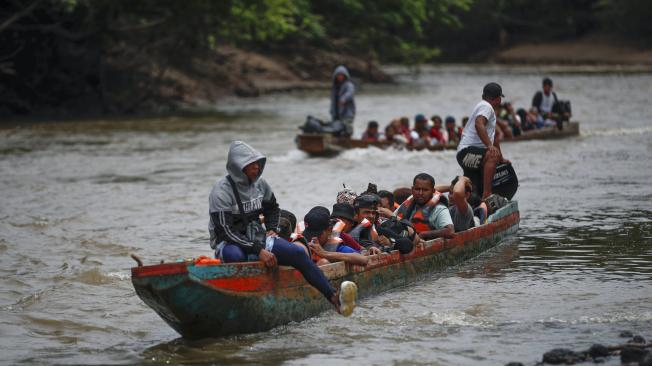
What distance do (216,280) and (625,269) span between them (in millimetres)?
5056

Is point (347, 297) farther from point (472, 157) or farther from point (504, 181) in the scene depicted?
point (504, 181)

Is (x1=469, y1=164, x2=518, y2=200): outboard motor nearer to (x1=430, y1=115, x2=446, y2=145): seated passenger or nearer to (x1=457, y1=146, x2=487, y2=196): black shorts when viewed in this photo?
(x1=457, y1=146, x2=487, y2=196): black shorts

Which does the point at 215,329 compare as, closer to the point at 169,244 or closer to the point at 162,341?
the point at 162,341

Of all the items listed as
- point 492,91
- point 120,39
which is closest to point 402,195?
point 492,91

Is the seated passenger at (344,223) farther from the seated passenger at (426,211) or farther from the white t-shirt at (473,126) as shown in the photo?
the white t-shirt at (473,126)

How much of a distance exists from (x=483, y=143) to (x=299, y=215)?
12.2ft

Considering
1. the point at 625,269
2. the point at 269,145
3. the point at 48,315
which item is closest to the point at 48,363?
the point at 48,315

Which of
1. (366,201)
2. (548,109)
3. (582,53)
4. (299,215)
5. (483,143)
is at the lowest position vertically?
(299,215)

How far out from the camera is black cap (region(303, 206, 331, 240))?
34.1ft

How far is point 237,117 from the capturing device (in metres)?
33.0

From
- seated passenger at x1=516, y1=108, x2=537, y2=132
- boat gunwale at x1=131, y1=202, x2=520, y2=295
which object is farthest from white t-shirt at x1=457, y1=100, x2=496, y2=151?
seated passenger at x1=516, y1=108, x2=537, y2=132

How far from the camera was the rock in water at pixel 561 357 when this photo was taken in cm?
853

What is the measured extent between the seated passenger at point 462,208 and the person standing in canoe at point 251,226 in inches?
129

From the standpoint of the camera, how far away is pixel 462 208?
1285 cm
